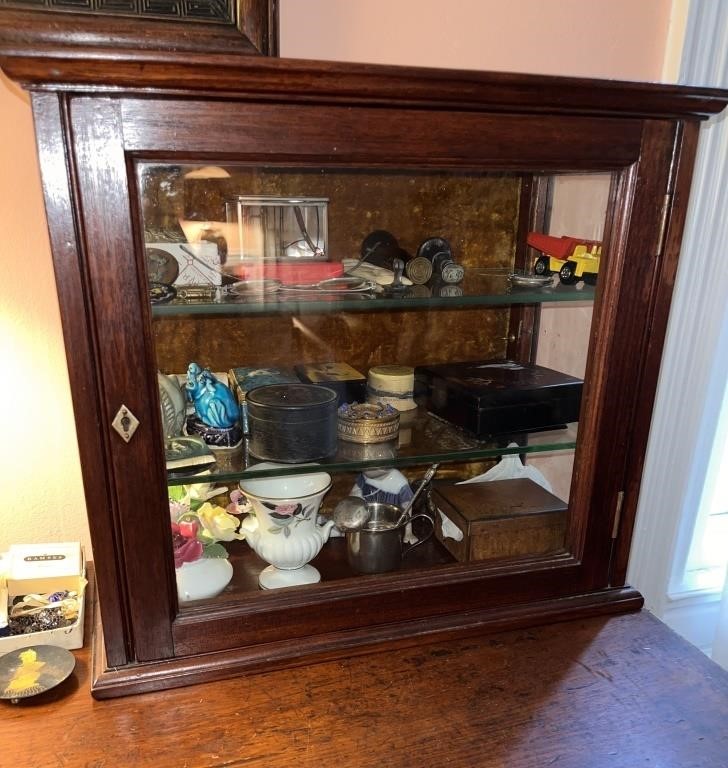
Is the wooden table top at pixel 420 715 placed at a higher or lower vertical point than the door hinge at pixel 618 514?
lower

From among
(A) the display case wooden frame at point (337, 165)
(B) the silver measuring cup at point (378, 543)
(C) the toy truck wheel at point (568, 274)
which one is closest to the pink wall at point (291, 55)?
(A) the display case wooden frame at point (337, 165)

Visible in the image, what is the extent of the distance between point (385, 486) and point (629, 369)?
35 cm

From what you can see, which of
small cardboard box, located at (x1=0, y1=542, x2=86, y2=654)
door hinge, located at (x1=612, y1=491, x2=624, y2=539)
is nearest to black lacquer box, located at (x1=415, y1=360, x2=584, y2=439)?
door hinge, located at (x1=612, y1=491, x2=624, y2=539)

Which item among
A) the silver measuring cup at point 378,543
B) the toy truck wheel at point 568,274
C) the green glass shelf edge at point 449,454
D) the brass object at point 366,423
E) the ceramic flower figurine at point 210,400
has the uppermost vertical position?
the toy truck wheel at point 568,274

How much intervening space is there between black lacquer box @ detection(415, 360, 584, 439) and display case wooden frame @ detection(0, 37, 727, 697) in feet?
0.15

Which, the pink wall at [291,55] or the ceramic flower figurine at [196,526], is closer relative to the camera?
the ceramic flower figurine at [196,526]

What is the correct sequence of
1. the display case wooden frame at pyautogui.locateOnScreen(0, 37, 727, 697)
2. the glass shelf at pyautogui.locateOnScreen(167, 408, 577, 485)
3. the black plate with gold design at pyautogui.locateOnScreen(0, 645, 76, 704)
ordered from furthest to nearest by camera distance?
the glass shelf at pyautogui.locateOnScreen(167, 408, 577, 485)
the black plate with gold design at pyautogui.locateOnScreen(0, 645, 76, 704)
the display case wooden frame at pyautogui.locateOnScreen(0, 37, 727, 697)

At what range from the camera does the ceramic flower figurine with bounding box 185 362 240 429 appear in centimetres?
75

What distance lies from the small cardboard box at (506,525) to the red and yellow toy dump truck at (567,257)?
0.28m

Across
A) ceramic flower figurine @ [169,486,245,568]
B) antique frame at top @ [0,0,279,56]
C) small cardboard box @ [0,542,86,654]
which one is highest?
antique frame at top @ [0,0,279,56]

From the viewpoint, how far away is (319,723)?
659 millimetres

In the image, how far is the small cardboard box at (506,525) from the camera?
0.82 metres

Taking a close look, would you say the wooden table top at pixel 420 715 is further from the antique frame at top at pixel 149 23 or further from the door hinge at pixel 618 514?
the antique frame at top at pixel 149 23

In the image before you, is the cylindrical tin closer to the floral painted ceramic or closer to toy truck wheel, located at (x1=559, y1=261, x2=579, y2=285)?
the floral painted ceramic
